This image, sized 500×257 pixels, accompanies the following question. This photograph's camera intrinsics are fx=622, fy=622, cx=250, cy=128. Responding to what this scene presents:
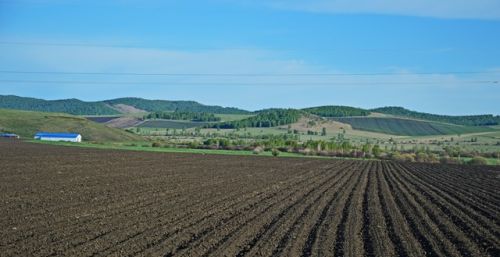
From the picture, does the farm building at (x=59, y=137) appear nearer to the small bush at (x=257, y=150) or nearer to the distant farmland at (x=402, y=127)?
the small bush at (x=257, y=150)

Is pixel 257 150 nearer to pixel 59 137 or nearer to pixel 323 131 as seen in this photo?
pixel 59 137

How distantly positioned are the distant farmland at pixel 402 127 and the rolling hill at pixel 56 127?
70.5m

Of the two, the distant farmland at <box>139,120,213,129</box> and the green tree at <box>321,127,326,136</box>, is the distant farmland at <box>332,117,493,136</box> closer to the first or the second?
the green tree at <box>321,127,326,136</box>

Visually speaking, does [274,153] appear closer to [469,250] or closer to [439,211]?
[439,211]

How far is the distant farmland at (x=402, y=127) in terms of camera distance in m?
160

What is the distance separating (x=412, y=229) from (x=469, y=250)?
114 inches

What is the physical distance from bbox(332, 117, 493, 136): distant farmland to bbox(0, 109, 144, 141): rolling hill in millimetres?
70530

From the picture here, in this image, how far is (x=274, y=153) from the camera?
278 ft

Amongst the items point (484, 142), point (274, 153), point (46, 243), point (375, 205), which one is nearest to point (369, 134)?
point (484, 142)

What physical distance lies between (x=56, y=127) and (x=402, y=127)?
91267 mm

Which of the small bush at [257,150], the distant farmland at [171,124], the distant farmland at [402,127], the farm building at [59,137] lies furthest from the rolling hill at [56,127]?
the distant farmland at [402,127]

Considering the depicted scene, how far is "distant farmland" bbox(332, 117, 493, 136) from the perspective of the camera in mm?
159625

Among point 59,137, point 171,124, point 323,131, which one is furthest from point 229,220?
point 171,124

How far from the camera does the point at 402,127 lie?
163500mm
